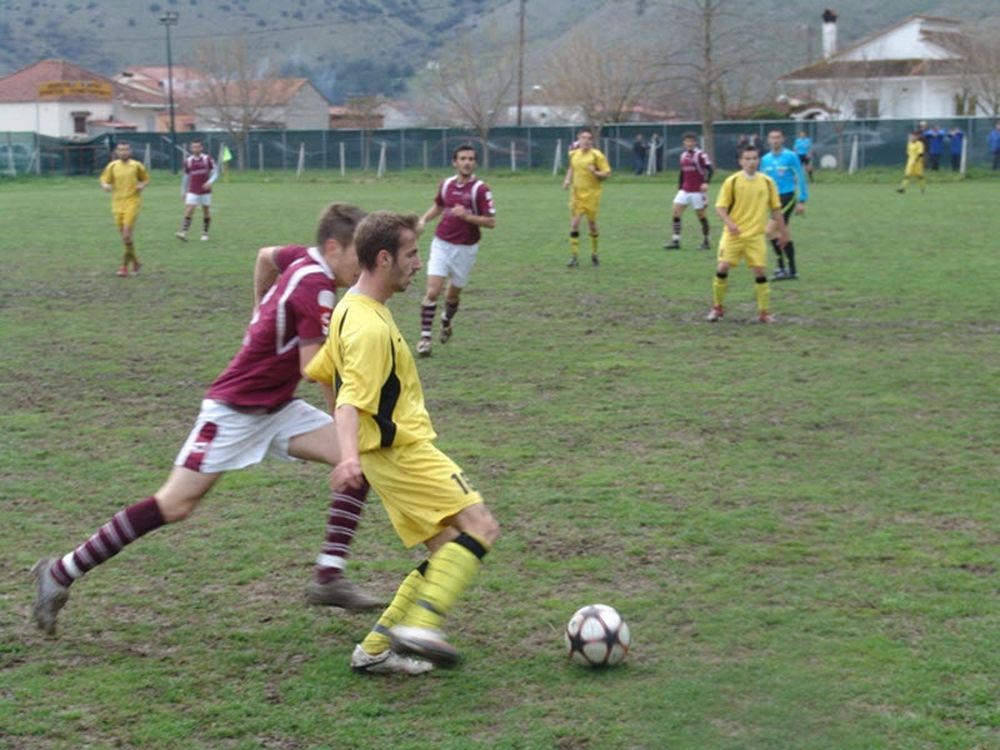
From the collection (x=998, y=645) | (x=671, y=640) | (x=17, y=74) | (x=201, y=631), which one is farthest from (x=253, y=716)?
(x=17, y=74)

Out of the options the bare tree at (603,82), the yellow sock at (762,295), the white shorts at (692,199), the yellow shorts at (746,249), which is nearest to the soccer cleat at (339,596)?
the yellow shorts at (746,249)

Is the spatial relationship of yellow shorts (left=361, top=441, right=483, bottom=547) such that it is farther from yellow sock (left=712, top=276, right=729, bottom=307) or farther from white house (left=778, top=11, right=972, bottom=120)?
white house (left=778, top=11, right=972, bottom=120)

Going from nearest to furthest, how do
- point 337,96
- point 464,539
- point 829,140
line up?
point 464,539 → point 829,140 → point 337,96

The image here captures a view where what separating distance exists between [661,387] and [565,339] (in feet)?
8.75

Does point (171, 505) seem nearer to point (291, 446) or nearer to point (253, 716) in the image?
point (291, 446)

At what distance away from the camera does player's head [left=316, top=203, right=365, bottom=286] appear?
5719 millimetres

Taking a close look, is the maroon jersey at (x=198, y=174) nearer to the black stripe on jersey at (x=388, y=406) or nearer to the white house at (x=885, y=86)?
the black stripe on jersey at (x=388, y=406)

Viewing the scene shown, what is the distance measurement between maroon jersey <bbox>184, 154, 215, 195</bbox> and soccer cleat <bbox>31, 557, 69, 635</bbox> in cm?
1949

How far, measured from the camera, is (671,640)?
5.59 meters

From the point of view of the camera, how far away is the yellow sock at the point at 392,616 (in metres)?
5.27

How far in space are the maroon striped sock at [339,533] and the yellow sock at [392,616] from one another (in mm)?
555

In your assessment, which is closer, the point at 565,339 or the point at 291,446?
the point at 291,446

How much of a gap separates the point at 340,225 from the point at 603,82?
64.3m

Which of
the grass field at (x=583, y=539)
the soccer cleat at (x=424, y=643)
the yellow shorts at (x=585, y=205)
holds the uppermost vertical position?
the yellow shorts at (x=585, y=205)
